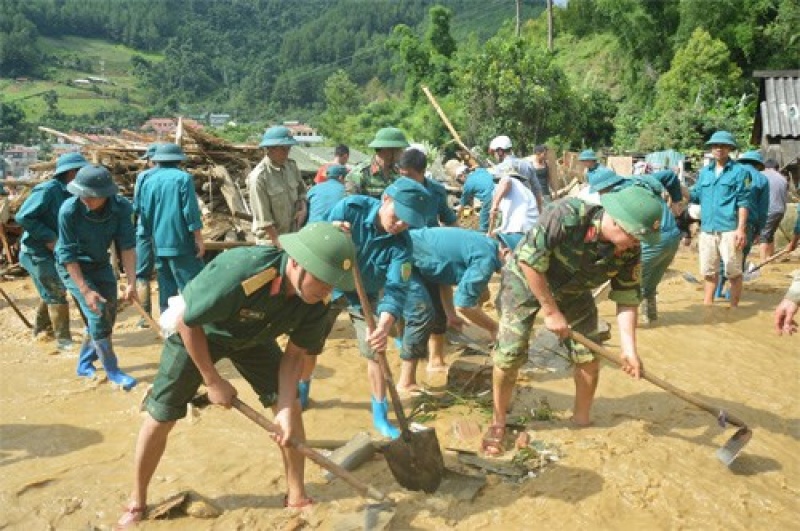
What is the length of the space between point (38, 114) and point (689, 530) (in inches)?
3277

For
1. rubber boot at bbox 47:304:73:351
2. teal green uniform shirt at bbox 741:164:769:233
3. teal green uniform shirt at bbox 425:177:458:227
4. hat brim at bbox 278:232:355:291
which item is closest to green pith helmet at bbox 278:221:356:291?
hat brim at bbox 278:232:355:291

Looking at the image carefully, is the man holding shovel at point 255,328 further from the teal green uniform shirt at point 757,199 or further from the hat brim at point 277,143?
the teal green uniform shirt at point 757,199

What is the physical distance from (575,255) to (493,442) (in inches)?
49.2

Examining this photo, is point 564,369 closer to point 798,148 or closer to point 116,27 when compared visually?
point 798,148

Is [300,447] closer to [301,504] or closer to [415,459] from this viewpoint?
[301,504]

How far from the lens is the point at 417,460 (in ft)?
11.6

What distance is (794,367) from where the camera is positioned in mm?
5652

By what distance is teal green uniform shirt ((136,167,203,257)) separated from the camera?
5.39 m

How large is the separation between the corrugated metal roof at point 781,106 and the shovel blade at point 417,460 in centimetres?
1448

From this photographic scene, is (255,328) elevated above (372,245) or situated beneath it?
situated beneath

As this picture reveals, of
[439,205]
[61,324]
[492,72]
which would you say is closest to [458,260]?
[439,205]

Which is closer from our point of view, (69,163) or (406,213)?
(406,213)

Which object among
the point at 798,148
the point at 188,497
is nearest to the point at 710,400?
the point at 188,497

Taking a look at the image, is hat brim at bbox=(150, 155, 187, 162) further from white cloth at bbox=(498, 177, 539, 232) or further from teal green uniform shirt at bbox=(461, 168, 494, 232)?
teal green uniform shirt at bbox=(461, 168, 494, 232)
